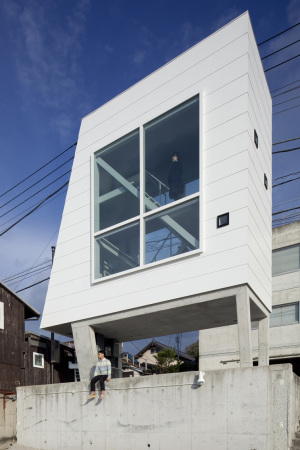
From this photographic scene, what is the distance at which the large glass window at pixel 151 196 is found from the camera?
13688 millimetres

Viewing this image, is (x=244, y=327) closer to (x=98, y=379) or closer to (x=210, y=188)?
(x=210, y=188)

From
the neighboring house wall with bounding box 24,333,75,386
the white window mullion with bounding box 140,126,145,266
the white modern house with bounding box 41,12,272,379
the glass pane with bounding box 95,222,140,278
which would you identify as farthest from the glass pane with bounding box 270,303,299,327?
the white window mullion with bounding box 140,126,145,266

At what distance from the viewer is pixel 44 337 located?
21.1 metres

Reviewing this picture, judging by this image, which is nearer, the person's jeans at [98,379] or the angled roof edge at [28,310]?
the person's jeans at [98,379]

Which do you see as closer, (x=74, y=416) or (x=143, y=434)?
(x=143, y=434)

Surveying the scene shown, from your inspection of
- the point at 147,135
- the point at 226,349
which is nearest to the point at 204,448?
the point at 147,135

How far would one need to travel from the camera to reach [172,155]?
1455 cm

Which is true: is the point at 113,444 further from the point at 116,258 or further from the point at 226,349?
the point at 226,349

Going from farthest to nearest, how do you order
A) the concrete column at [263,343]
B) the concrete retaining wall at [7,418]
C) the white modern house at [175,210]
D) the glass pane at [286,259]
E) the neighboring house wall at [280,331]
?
the glass pane at [286,259] → the neighboring house wall at [280,331] → the concrete retaining wall at [7,418] → the concrete column at [263,343] → the white modern house at [175,210]

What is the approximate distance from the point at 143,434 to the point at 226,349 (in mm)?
15778

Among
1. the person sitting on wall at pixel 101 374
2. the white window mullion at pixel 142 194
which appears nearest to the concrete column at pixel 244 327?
the white window mullion at pixel 142 194

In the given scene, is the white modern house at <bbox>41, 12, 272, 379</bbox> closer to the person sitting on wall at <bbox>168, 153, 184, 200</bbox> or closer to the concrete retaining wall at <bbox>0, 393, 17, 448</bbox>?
the person sitting on wall at <bbox>168, 153, 184, 200</bbox>

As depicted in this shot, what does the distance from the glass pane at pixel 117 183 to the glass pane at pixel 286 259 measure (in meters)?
14.0

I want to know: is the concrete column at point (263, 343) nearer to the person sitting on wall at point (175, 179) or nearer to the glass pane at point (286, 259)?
the person sitting on wall at point (175, 179)
